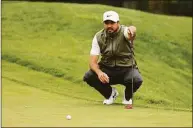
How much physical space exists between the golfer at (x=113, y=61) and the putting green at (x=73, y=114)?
0.35 metres

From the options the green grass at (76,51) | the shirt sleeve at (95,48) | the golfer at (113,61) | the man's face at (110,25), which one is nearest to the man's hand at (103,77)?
the golfer at (113,61)

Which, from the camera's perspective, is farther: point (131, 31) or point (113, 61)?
point (113, 61)

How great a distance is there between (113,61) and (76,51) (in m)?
8.76

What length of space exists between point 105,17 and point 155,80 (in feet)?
27.1

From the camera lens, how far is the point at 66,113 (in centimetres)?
651

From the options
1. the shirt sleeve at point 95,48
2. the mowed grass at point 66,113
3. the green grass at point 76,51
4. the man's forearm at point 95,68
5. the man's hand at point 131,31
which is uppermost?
the man's hand at point 131,31

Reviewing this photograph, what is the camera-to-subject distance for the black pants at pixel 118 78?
7547mm

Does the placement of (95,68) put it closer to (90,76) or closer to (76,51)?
(90,76)

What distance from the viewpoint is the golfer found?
7352 mm

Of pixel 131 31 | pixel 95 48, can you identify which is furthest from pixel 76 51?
pixel 131 31

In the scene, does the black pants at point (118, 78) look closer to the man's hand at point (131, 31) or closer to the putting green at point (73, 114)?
the putting green at point (73, 114)

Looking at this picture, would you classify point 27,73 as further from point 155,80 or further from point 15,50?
point 155,80

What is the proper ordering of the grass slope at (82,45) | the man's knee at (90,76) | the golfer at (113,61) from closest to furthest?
the golfer at (113,61)
the man's knee at (90,76)
the grass slope at (82,45)

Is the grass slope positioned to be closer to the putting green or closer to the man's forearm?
the putting green
